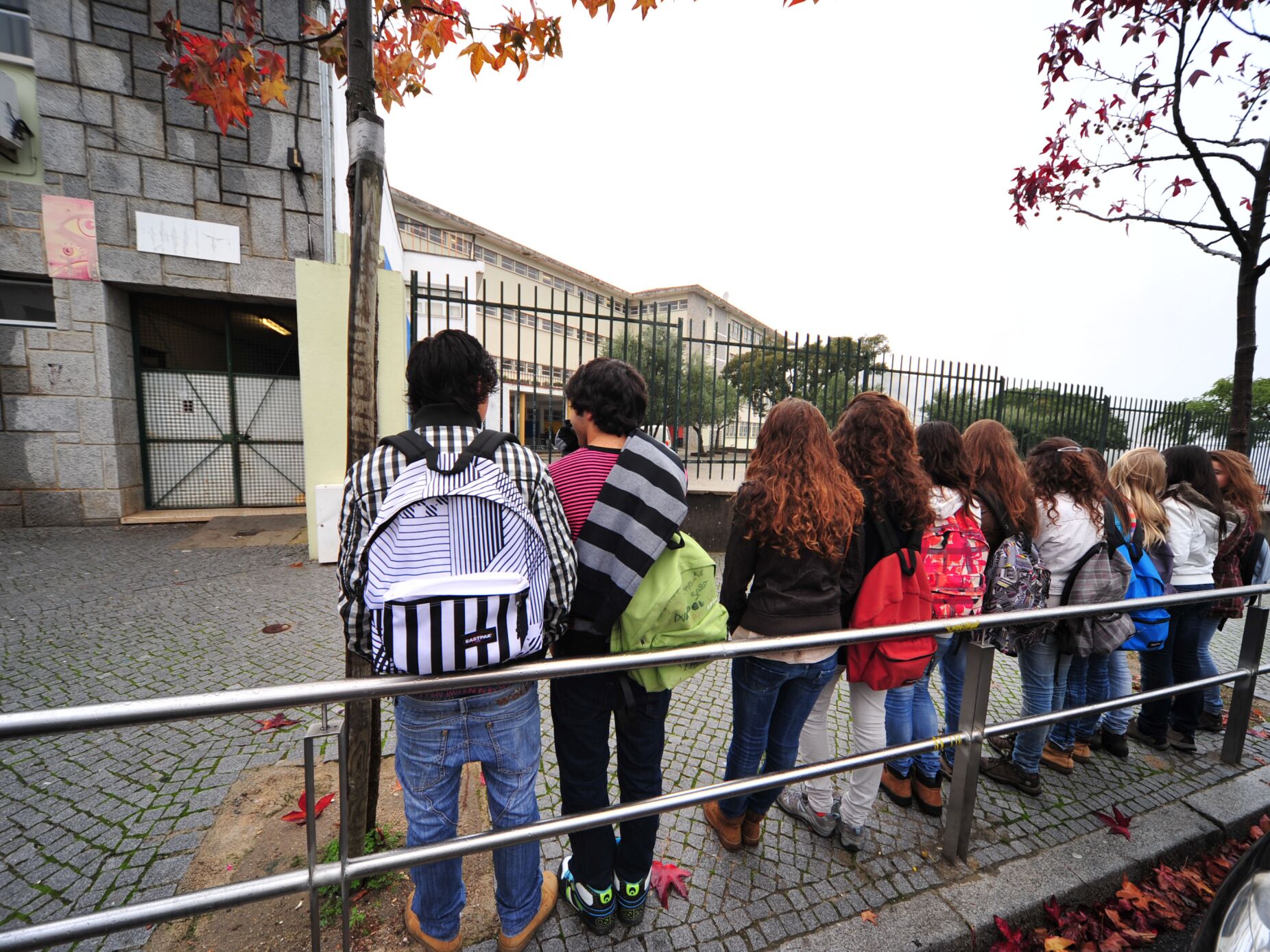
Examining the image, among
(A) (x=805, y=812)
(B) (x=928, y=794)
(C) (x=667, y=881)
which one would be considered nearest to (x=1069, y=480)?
(B) (x=928, y=794)

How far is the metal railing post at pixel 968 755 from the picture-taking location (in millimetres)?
2178

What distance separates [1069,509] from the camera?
9.04ft

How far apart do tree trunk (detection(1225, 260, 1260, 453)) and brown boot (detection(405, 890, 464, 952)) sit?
5871 millimetres

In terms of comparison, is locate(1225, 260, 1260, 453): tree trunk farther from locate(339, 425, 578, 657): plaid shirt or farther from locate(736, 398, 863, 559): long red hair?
locate(339, 425, 578, 657): plaid shirt

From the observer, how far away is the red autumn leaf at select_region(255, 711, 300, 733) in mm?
3111

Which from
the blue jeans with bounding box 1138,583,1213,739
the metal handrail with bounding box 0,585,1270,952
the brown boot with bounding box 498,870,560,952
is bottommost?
the brown boot with bounding box 498,870,560,952

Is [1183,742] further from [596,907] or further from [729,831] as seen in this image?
[596,907]

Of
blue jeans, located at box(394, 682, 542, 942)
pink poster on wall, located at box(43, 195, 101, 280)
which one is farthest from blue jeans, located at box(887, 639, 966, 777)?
pink poster on wall, located at box(43, 195, 101, 280)

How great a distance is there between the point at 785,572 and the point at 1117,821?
2.15 metres

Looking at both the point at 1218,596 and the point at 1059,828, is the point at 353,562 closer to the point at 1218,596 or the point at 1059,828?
the point at 1059,828

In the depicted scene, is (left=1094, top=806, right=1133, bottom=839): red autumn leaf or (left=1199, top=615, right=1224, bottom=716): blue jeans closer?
(left=1094, top=806, right=1133, bottom=839): red autumn leaf

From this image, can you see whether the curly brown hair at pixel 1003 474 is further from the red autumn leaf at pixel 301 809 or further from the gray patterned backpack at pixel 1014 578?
the red autumn leaf at pixel 301 809

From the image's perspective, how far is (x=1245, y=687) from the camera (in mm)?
3020

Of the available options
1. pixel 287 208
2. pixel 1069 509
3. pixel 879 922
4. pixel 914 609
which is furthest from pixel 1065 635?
pixel 287 208
